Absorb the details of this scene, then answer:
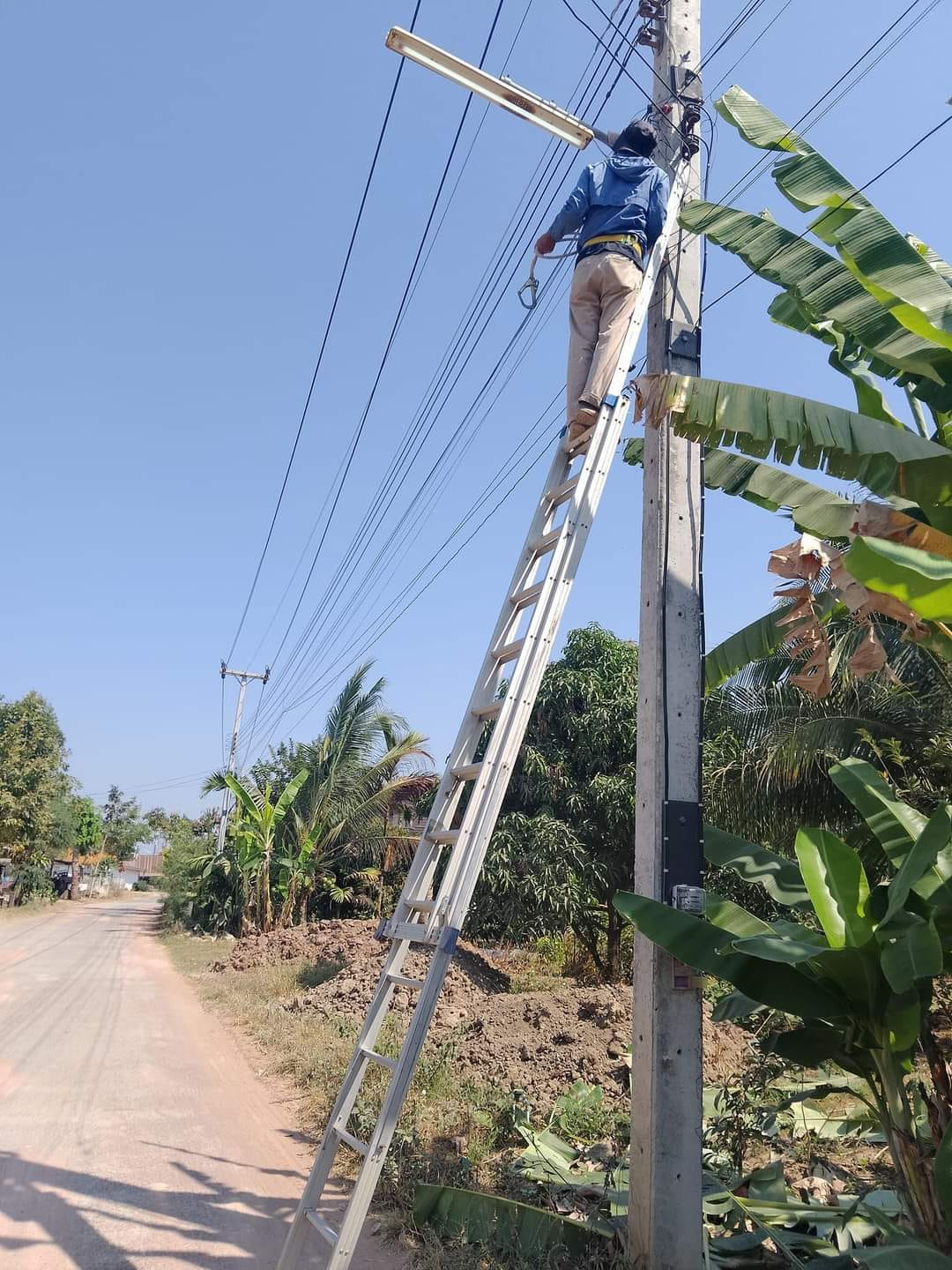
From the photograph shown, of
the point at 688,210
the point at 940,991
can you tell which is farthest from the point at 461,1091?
the point at 688,210

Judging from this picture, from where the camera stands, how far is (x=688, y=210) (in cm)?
494

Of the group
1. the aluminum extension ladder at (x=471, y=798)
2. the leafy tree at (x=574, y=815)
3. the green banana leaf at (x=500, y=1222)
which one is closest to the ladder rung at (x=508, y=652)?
the aluminum extension ladder at (x=471, y=798)

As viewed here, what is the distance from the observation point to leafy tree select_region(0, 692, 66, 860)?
1239 inches

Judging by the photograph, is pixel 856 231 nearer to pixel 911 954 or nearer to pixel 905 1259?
pixel 911 954

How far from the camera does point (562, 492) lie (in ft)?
15.5

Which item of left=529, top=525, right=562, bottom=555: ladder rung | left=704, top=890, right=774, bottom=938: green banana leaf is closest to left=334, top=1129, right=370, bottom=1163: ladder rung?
left=704, top=890, right=774, bottom=938: green banana leaf

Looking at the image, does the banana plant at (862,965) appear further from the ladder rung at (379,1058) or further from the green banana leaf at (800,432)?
the green banana leaf at (800,432)

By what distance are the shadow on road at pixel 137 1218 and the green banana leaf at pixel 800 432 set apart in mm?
4543

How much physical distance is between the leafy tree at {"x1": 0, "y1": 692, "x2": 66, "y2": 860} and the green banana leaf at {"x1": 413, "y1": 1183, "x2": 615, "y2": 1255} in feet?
102

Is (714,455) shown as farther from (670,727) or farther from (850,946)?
(850,946)

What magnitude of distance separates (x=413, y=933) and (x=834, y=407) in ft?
10.7

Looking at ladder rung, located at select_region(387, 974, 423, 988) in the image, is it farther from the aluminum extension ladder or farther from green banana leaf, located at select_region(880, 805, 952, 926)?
green banana leaf, located at select_region(880, 805, 952, 926)

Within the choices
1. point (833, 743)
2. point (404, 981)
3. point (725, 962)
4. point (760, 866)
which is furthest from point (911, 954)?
point (833, 743)

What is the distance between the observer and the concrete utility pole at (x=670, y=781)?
12.0 ft
